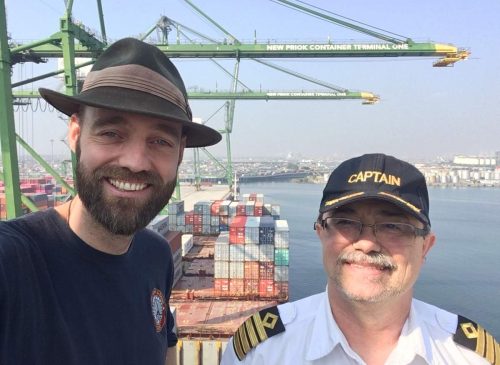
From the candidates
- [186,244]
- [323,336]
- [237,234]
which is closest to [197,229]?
[186,244]

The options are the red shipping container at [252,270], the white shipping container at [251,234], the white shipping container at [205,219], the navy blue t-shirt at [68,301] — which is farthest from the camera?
the white shipping container at [205,219]

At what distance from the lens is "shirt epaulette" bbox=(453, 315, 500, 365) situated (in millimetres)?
1609

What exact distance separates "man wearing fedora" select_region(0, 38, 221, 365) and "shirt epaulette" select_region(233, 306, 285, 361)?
1.37 feet

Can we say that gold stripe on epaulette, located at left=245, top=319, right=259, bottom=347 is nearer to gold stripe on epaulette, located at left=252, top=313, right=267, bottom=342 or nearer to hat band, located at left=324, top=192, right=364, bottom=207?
gold stripe on epaulette, located at left=252, top=313, right=267, bottom=342

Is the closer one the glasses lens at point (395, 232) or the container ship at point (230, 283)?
the glasses lens at point (395, 232)

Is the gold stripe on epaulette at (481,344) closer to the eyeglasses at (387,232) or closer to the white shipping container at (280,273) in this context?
the eyeglasses at (387,232)

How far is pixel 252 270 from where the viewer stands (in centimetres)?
1744

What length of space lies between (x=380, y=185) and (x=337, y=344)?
0.67 metres

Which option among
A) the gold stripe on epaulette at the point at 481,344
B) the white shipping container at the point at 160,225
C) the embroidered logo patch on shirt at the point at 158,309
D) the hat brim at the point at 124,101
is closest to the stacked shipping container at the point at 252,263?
the white shipping container at the point at 160,225

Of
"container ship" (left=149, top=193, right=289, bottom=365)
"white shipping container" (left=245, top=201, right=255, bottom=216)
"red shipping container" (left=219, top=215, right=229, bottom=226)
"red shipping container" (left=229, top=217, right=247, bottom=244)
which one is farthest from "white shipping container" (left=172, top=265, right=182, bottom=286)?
"red shipping container" (left=219, top=215, right=229, bottom=226)

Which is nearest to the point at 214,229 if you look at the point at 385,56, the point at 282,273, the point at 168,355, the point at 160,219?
the point at 160,219

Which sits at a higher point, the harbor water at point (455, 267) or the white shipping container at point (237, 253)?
the white shipping container at point (237, 253)

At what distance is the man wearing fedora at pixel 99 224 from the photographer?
1.25 metres

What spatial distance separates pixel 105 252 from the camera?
5.06ft
